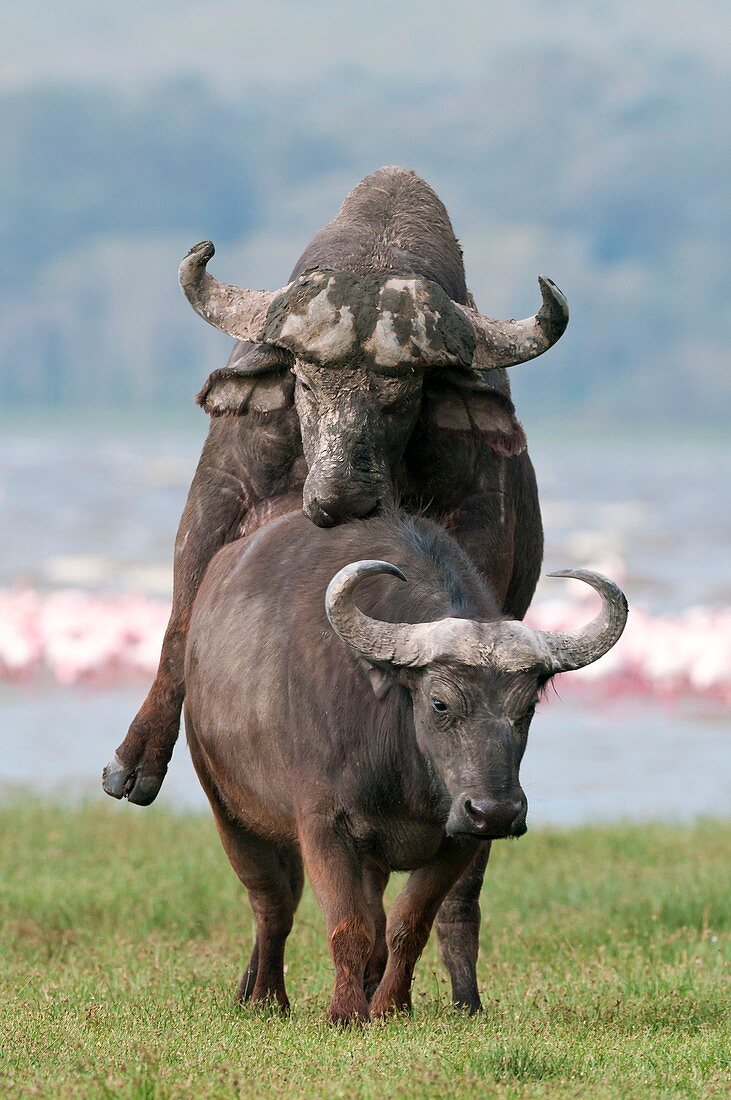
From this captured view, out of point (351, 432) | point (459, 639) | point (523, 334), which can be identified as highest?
point (523, 334)

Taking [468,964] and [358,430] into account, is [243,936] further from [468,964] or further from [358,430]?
[358,430]

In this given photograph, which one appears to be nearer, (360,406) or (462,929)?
(360,406)

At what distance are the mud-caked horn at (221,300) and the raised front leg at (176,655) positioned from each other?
2.29 ft

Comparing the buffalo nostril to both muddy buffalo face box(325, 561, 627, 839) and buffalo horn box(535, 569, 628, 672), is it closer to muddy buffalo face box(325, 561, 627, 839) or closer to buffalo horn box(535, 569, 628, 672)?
muddy buffalo face box(325, 561, 627, 839)

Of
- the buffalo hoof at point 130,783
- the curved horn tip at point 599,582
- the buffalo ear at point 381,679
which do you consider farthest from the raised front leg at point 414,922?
the buffalo hoof at point 130,783

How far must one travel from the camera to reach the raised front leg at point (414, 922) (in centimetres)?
703

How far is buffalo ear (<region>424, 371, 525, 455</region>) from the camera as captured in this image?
842cm

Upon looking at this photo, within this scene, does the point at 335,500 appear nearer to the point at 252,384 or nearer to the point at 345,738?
the point at 345,738

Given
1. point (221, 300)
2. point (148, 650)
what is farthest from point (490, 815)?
point (148, 650)

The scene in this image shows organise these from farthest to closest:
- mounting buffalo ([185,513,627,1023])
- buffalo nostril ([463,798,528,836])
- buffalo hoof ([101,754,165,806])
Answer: buffalo hoof ([101,754,165,806]) < mounting buffalo ([185,513,627,1023]) < buffalo nostril ([463,798,528,836])

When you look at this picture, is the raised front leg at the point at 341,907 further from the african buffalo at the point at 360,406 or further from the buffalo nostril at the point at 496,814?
the african buffalo at the point at 360,406

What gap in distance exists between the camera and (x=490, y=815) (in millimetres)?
6168

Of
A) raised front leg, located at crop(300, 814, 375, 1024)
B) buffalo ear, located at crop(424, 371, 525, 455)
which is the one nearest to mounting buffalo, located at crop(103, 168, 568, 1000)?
buffalo ear, located at crop(424, 371, 525, 455)

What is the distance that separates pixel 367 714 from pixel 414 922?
86 centimetres
